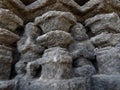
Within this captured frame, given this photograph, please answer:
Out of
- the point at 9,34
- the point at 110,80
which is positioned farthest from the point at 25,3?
the point at 110,80

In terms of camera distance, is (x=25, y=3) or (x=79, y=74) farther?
(x=25, y=3)

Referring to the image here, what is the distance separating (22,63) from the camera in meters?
0.80

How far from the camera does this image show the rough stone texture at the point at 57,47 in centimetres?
72

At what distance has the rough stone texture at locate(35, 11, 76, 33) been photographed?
0.80 metres

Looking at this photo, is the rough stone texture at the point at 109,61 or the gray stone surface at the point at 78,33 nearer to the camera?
the rough stone texture at the point at 109,61

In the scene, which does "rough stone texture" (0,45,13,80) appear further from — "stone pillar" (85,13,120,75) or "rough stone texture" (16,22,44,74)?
"stone pillar" (85,13,120,75)

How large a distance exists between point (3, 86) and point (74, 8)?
0.54 m

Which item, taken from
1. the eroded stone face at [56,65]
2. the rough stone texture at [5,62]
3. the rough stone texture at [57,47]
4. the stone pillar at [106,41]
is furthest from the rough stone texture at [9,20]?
the stone pillar at [106,41]

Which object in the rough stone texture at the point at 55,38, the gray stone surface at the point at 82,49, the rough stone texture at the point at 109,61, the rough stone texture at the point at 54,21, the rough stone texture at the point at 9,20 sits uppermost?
the rough stone texture at the point at 9,20

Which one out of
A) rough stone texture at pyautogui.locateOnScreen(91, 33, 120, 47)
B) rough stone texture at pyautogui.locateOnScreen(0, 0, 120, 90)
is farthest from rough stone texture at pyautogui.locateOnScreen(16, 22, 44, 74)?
rough stone texture at pyautogui.locateOnScreen(91, 33, 120, 47)

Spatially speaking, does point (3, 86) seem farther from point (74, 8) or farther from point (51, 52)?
point (74, 8)

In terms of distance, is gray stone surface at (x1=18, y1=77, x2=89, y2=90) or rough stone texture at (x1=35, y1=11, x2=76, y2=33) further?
rough stone texture at (x1=35, y1=11, x2=76, y2=33)

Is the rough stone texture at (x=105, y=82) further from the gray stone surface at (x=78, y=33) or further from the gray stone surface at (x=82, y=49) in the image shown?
the gray stone surface at (x=78, y=33)

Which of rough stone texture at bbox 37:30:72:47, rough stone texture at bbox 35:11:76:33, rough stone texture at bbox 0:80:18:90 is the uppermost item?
rough stone texture at bbox 35:11:76:33
